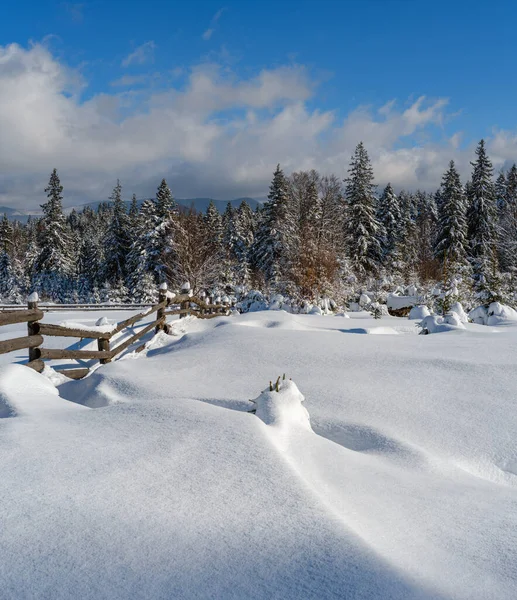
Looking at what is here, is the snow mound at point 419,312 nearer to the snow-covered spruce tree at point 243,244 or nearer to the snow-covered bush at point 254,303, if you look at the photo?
the snow-covered bush at point 254,303

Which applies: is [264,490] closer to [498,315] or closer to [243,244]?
[498,315]

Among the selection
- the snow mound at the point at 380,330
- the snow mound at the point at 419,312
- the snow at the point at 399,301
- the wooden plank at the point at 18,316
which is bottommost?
the snow at the point at 399,301

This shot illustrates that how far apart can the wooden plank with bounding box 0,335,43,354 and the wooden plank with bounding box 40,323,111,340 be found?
21 centimetres

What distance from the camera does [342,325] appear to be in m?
11.0

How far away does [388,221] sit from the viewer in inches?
1636

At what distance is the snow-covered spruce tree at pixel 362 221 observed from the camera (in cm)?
3481

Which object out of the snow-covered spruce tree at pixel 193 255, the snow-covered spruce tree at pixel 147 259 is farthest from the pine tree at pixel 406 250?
the snow-covered spruce tree at pixel 147 259

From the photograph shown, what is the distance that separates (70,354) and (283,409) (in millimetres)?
4603

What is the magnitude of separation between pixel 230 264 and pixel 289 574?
35068 millimetres

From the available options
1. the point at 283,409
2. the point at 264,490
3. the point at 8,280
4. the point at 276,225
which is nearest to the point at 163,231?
the point at 276,225

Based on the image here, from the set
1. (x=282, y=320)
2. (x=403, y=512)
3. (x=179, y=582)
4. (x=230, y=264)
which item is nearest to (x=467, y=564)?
(x=403, y=512)

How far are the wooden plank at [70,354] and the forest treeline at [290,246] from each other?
12.0 m

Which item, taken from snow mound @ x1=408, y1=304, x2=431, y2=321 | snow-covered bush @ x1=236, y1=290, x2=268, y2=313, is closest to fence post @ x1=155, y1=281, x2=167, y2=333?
snow mound @ x1=408, y1=304, x2=431, y2=321

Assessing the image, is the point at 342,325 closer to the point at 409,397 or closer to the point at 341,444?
the point at 409,397
